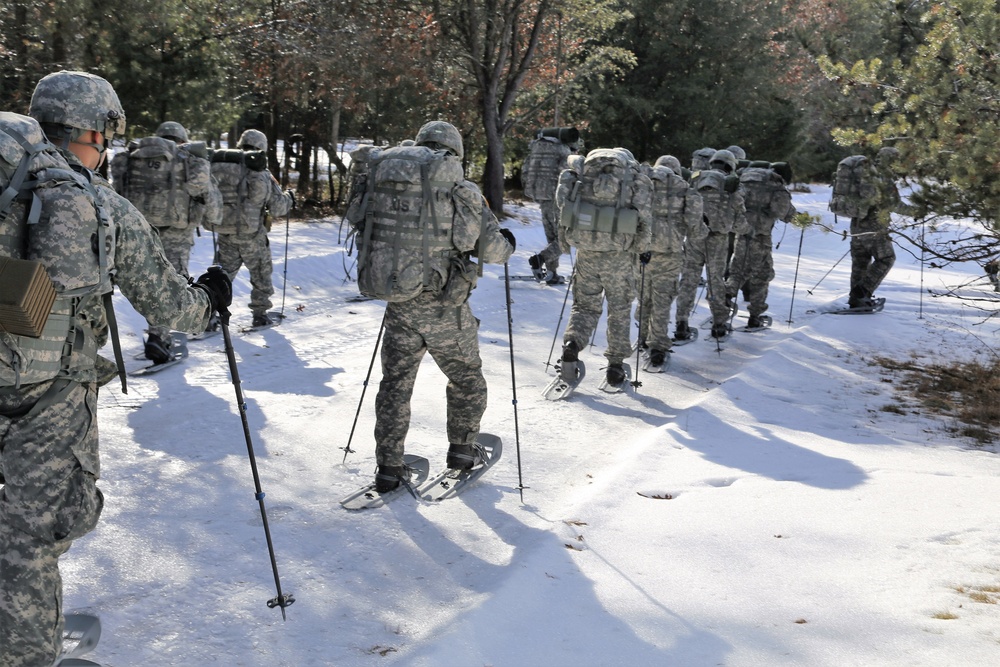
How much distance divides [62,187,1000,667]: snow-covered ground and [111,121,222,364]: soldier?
4.54 feet

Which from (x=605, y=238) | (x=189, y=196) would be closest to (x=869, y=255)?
(x=605, y=238)

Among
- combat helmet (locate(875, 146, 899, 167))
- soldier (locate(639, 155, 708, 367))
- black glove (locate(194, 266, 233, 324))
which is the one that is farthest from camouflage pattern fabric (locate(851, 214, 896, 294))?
black glove (locate(194, 266, 233, 324))

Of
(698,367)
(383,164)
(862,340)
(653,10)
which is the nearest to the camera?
(383,164)

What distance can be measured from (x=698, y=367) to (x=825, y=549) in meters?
5.78

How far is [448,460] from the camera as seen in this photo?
6387 millimetres

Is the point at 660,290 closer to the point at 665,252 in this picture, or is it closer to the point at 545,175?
the point at 665,252

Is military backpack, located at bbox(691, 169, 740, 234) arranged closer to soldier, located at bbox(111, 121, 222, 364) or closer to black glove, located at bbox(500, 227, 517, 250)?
black glove, located at bbox(500, 227, 517, 250)

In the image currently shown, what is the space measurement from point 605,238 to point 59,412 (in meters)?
6.02

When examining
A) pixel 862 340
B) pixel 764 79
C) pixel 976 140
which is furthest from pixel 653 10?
pixel 976 140

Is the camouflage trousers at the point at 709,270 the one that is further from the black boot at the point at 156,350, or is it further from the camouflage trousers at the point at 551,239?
the black boot at the point at 156,350

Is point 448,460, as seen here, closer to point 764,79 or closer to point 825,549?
point 825,549

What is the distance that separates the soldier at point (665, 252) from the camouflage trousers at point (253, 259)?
4.53m

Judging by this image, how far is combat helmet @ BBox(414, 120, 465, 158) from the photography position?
5828 millimetres

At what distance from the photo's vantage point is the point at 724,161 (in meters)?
12.0
